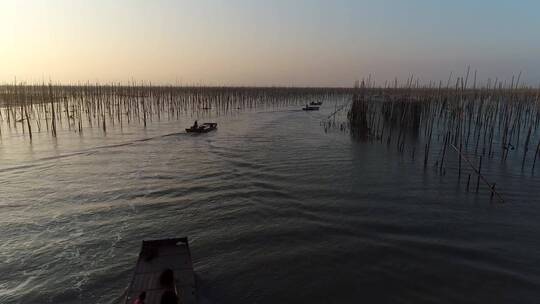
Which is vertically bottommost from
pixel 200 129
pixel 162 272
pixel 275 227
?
pixel 275 227

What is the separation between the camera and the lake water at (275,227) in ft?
23.0

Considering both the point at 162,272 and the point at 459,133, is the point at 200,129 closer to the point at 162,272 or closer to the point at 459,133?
the point at 459,133

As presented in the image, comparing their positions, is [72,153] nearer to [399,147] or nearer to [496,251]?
[399,147]

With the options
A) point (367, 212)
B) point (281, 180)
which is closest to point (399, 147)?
point (281, 180)

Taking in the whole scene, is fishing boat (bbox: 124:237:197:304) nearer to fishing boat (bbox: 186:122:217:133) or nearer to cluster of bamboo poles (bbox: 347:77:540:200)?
cluster of bamboo poles (bbox: 347:77:540:200)

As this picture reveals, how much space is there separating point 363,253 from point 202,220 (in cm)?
452

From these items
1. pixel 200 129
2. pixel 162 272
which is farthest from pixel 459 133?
pixel 162 272

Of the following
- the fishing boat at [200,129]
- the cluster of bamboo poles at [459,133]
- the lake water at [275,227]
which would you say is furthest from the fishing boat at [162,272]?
the fishing boat at [200,129]

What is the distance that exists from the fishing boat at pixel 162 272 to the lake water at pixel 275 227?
72cm

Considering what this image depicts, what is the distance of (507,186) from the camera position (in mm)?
12977

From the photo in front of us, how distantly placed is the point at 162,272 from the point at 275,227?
13.3 ft

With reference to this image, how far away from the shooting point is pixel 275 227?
9719 millimetres

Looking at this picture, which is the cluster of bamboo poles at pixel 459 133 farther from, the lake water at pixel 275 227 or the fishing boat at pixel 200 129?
the fishing boat at pixel 200 129

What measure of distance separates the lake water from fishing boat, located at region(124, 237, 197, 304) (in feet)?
2.37
